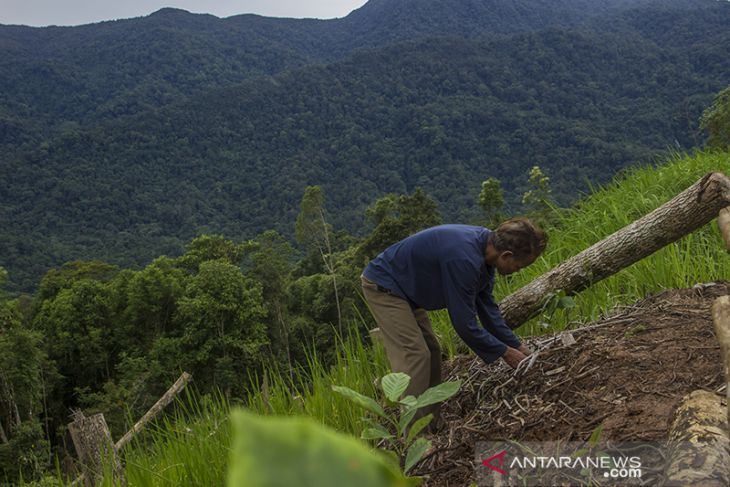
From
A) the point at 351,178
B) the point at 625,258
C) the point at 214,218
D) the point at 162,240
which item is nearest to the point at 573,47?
the point at 351,178

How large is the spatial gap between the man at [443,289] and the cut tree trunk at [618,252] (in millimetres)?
449

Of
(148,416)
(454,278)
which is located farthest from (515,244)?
(148,416)

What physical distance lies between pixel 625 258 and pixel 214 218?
120941mm

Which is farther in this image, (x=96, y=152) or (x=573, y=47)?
(x=573, y=47)

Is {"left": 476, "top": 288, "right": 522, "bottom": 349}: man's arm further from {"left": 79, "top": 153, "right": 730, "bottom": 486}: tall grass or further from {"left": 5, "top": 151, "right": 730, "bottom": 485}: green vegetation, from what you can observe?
{"left": 79, "top": 153, "right": 730, "bottom": 486}: tall grass

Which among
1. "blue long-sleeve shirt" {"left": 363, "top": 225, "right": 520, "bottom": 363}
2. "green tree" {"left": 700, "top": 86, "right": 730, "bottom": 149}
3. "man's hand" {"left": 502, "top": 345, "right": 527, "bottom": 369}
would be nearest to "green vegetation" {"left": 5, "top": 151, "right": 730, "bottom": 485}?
"blue long-sleeve shirt" {"left": 363, "top": 225, "right": 520, "bottom": 363}

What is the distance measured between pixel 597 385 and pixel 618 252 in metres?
1.44

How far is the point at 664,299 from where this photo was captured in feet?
11.3

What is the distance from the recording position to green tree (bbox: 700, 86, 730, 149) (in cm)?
2386

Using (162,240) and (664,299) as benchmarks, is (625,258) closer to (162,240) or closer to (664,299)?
(664,299)

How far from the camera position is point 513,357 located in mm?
3162

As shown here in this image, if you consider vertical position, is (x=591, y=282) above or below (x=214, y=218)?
above

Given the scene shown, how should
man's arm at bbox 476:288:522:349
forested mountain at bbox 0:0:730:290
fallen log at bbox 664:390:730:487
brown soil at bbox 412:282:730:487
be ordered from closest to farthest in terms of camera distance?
fallen log at bbox 664:390:730:487 → brown soil at bbox 412:282:730:487 → man's arm at bbox 476:288:522:349 → forested mountain at bbox 0:0:730:290

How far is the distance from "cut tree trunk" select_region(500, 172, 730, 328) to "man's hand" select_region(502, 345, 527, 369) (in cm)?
79
